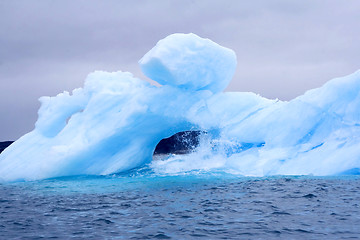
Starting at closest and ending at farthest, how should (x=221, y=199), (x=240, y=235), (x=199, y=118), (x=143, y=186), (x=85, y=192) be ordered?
(x=240, y=235)
(x=221, y=199)
(x=85, y=192)
(x=143, y=186)
(x=199, y=118)

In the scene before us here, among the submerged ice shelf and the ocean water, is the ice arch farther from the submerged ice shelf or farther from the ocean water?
the ocean water

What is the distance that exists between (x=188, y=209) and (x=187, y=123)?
673 centimetres

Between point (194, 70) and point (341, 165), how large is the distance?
212 inches

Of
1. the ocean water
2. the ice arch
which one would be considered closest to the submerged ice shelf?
the ice arch

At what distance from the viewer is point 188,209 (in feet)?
25.0

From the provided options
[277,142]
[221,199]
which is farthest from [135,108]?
[221,199]

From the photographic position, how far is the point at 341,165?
38.0 feet

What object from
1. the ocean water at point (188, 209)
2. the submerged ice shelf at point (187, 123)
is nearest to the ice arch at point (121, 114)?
the submerged ice shelf at point (187, 123)

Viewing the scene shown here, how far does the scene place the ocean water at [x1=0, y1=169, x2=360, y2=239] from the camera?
19.8ft

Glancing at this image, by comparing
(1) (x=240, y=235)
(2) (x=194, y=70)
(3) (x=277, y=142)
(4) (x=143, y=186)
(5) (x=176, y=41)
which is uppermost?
(5) (x=176, y=41)

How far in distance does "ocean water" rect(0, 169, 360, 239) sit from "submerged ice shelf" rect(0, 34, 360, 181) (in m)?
1.38

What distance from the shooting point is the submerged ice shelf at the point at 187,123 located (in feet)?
41.2

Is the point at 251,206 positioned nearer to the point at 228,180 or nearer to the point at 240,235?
the point at 240,235

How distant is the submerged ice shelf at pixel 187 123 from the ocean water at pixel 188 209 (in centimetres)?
138
